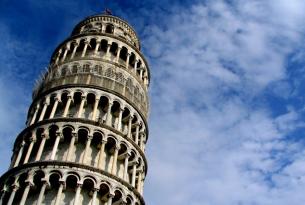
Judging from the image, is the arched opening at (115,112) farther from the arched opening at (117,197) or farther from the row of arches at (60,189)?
the arched opening at (117,197)

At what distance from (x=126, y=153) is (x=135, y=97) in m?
4.89

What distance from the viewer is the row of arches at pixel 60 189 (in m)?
20.5

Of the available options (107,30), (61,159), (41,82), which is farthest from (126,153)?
(107,30)

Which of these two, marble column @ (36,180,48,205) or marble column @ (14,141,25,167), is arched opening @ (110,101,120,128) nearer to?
marble column @ (14,141,25,167)

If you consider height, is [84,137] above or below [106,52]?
below

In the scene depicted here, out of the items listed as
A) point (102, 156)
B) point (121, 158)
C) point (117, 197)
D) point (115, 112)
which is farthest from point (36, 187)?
point (115, 112)

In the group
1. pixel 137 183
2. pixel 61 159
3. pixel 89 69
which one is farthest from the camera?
pixel 89 69

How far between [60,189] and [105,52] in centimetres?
1212

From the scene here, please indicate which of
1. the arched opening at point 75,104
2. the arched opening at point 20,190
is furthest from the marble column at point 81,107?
the arched opening at point 20,190

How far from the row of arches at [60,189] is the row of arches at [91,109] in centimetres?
392

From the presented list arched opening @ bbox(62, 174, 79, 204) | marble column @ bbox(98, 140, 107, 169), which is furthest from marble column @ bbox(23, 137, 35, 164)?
marble column @ bbox(98, 140, 107, 169)

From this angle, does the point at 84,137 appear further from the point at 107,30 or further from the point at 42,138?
the point at 107,30

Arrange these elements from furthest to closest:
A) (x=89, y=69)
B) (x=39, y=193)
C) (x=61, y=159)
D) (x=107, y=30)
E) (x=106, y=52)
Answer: (x=107, y=30), (x=106, y=52), (x=89, y=69), (x=61, y=159), (x=39, y=193)

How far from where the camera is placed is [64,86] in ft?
84.8
